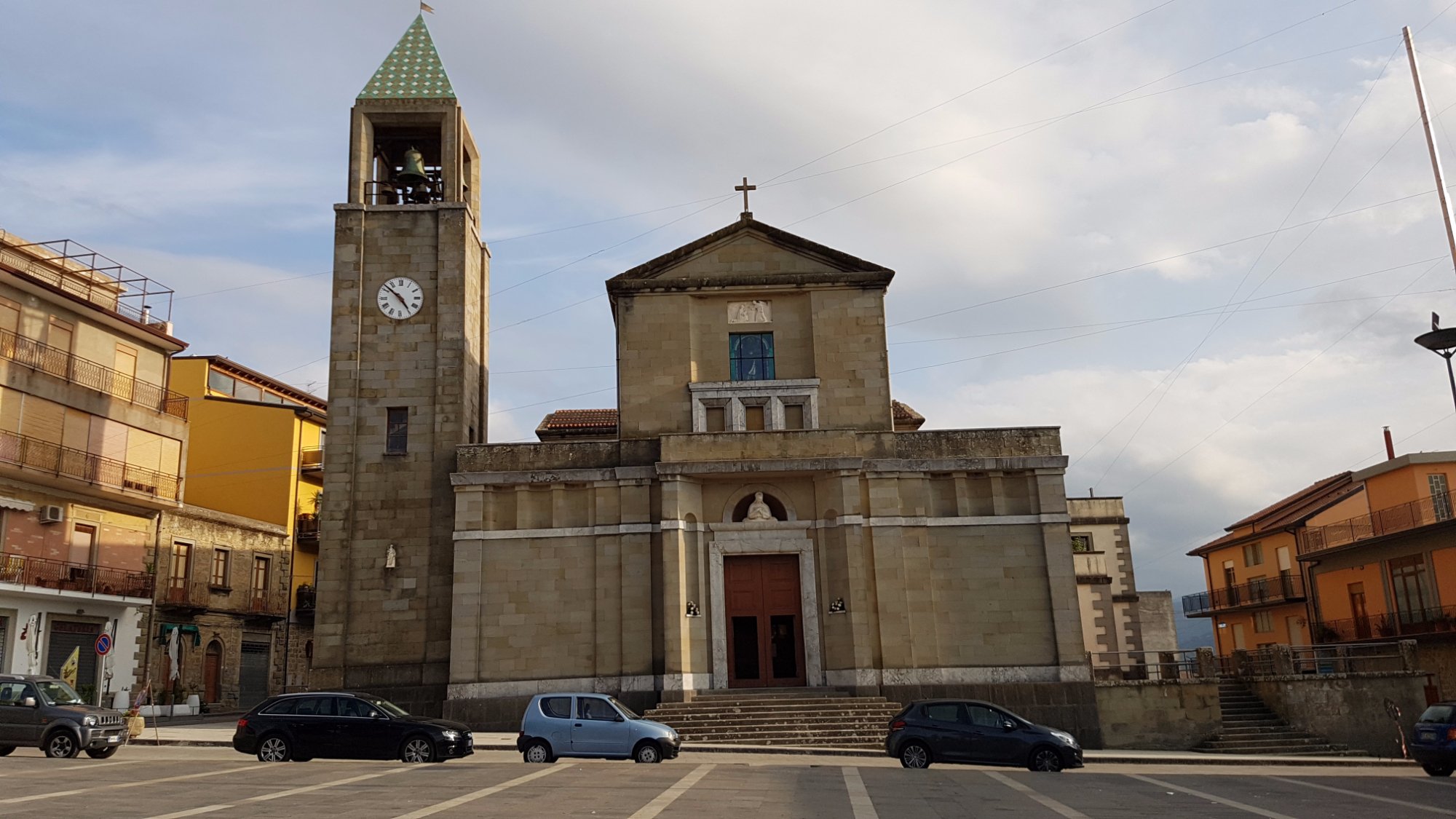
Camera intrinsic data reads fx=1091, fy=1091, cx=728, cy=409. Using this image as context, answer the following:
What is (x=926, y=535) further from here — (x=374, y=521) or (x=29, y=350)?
(x=29, y=350)

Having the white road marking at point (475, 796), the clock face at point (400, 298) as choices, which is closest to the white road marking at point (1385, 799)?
the white road marking at point (475, 796)

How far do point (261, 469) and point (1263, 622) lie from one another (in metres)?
46.2

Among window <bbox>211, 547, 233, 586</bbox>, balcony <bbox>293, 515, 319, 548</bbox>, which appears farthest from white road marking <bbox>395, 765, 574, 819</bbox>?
balcony <bbox>293, 515, 319, 548</bbox>

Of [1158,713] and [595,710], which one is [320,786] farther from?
[1158,713]

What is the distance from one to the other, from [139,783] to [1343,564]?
43.5 metres

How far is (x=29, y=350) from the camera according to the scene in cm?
3406

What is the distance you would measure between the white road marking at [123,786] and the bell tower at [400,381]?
432 inches

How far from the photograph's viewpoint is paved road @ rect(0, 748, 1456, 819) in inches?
516

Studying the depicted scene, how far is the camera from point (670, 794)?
14.9 m

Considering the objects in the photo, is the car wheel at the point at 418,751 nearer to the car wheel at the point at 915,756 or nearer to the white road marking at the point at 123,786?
the white road marking at the point at 123,786

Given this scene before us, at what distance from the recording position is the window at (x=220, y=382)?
5031cm

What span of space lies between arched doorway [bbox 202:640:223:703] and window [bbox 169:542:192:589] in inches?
120

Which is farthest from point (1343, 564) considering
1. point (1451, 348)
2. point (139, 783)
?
point (139, 783)

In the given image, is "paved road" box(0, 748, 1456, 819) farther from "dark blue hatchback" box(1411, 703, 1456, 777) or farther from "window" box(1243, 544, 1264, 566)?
"window" box(1243, 544, 1264, 566)
